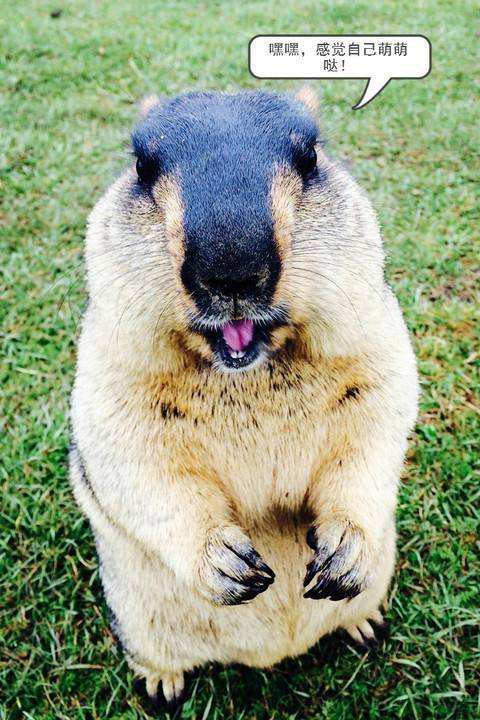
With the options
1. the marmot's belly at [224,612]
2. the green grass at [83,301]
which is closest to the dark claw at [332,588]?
the marmot's belly at [224,612]

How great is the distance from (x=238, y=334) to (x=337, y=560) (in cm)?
73

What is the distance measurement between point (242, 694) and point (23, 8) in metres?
8.19

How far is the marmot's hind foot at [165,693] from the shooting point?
251 centimetres

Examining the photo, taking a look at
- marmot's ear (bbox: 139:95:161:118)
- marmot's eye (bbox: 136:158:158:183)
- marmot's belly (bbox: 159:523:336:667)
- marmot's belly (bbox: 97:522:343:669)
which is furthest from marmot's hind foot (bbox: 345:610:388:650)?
marmot's ear (bbox: 139:95:161:118)

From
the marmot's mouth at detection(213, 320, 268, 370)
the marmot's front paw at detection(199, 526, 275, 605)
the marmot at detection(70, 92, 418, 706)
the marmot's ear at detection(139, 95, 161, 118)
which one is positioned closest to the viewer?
the marmot at detection(70, 92, 418, 706)

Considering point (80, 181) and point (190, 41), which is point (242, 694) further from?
point (190, 41)

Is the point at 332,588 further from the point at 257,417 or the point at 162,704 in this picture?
the point at 162,704

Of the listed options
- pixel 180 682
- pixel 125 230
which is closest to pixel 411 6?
pixel 125 230

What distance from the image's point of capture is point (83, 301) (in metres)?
4.04

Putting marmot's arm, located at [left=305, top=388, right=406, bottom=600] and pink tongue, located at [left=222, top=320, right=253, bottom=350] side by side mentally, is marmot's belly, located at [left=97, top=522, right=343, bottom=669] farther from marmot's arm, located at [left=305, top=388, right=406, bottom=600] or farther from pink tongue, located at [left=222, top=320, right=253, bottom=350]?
pink tongue, located at [left=222, top=320, right=253, bottom=350]

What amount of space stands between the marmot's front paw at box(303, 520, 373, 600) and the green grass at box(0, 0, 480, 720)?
0.83 m

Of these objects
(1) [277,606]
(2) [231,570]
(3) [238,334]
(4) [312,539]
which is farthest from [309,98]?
(1) [277,606]

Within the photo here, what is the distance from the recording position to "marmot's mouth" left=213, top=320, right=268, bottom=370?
1.68 meters

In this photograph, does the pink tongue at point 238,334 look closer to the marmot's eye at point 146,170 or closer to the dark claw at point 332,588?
Answer: the marmot's eye at point 146,170
